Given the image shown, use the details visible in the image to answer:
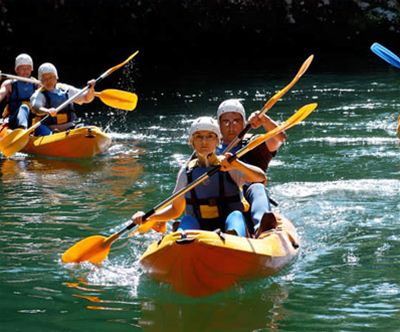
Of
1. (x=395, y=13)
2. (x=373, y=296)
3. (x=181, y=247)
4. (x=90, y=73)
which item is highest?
(x=395, y=13)

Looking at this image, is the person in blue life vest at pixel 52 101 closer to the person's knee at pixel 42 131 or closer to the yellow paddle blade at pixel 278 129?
the person's knee at pixel 42 131

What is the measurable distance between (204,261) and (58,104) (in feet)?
19.1

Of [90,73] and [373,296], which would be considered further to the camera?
[90,73]

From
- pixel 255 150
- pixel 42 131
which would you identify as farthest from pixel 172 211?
pixel 42 131

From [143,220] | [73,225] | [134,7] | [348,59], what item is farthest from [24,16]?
[143,220]

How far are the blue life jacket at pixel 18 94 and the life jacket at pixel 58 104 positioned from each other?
0.59m

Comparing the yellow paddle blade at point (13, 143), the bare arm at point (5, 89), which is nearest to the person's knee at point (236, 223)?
the yellow paddle blade at point (13, 143)

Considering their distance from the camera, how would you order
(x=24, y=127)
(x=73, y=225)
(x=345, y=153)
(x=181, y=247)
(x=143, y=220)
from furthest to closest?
(x=24, y=127) → (x=345, y=153) → (x=73, y=225) → (x=143, y=220) → (x=181, y=247)

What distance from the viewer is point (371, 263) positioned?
19.1 ft

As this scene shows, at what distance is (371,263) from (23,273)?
2.37 metres

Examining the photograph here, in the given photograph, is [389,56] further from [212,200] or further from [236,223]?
[236,223]

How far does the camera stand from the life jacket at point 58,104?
10.2 metres

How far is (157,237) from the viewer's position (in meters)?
6.66

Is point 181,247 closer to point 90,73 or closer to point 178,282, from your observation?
point 178,282
